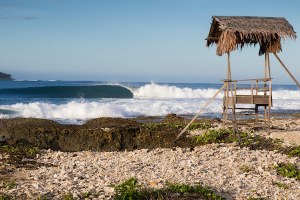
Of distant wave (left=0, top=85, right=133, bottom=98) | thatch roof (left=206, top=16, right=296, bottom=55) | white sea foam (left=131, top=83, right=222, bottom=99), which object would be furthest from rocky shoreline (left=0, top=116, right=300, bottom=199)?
white sea foam (left=131, top=83, right=222, bottom=99)

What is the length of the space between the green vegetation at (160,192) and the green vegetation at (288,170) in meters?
2.59

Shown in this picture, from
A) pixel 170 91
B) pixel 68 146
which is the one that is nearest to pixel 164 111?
pixel 68 146

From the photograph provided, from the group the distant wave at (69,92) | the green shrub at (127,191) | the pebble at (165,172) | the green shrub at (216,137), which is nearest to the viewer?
the green shrub at (127,191)

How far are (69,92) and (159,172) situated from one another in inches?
1895

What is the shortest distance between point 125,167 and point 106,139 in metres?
5.23

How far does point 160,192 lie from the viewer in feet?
27.4

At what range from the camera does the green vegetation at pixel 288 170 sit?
1018cm

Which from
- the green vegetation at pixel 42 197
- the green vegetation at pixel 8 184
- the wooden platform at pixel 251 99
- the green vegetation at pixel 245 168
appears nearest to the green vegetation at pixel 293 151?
the green vegetation at pixel 245 168

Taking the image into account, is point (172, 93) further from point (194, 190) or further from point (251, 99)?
point (194, 190)

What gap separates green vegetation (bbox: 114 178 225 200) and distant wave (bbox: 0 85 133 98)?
4496 cm

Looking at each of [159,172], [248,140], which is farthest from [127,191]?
[248,140]

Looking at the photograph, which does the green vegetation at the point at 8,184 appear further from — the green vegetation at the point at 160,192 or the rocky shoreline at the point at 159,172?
the green vegetation at the point at 160,192

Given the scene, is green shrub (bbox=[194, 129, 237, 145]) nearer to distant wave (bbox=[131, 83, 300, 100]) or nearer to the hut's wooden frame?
the hut's wooden frame

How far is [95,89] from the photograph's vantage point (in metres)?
60.0
